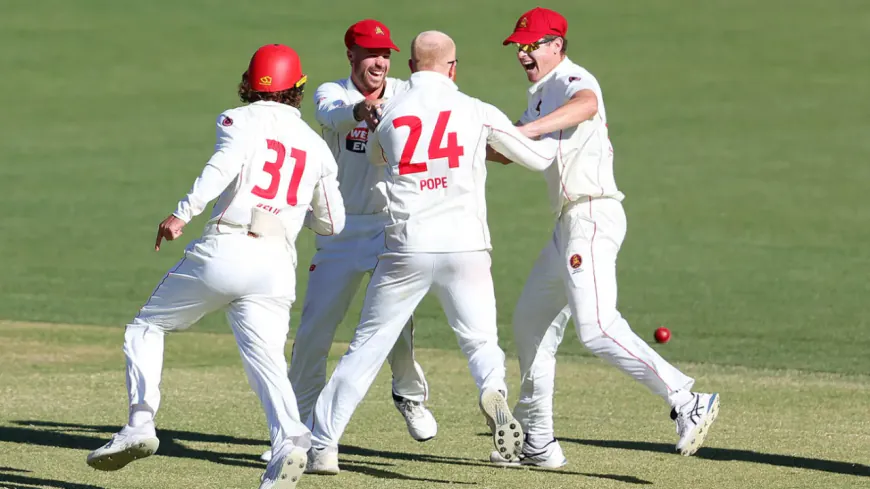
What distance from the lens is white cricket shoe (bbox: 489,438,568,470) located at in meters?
8.69

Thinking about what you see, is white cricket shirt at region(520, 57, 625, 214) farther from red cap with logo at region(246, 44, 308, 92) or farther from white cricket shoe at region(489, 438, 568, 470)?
red cap with logo at region(246, 44, 308, 92)

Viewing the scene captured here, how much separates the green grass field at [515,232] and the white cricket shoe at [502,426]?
0.60m

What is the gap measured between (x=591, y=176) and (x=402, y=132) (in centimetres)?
125

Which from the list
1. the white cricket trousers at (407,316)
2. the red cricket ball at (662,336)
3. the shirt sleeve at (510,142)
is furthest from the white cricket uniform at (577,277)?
the red cricket ball at (662,336)

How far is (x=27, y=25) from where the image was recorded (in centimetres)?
3541

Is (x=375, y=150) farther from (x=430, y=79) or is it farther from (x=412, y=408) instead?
(x=412, y=408)

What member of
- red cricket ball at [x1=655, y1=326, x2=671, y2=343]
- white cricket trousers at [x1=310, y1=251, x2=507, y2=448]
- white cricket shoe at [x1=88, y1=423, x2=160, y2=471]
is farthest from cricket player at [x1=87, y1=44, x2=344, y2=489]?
red cricket ball at [x1=655, y1=326, x2=671, y2=343]

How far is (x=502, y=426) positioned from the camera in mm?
7582

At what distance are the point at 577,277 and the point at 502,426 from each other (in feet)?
3.94

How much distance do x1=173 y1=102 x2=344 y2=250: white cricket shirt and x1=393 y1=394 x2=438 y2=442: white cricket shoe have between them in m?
2.17

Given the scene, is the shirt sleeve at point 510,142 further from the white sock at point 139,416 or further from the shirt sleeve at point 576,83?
the white sock at point 139,416

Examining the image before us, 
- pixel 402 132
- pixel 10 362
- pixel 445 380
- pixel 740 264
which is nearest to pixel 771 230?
pixel 740 264

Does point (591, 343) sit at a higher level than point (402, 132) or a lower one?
lower

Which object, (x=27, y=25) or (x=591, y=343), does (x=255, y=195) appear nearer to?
(x=591, y=343)
